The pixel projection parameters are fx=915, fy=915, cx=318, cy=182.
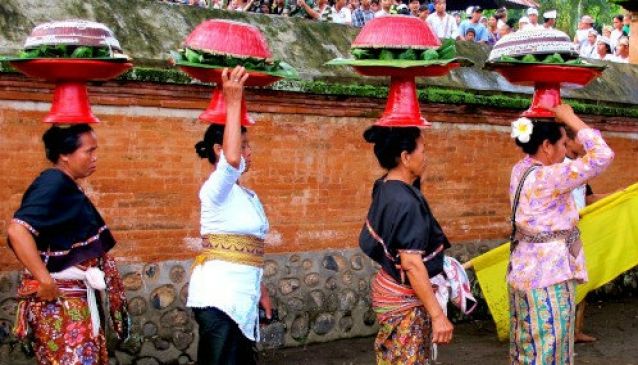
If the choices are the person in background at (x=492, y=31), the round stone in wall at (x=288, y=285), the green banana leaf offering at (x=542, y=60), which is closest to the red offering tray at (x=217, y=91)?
the green banana leaf offering at (x=542, y=60)

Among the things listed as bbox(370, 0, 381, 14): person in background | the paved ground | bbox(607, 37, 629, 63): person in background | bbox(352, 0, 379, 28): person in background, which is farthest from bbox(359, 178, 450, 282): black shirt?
bbox(607, 37, 629, 63): person in background

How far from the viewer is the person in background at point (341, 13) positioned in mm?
12211

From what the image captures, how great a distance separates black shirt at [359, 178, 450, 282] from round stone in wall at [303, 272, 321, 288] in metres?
3.26

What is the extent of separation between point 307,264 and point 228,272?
10.9ft

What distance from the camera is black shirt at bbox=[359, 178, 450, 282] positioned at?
15.1 feet

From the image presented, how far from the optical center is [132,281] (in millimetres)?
7105

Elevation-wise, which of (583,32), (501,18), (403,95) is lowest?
(403,95)

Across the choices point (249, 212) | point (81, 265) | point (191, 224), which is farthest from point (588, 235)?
point (81, 265)

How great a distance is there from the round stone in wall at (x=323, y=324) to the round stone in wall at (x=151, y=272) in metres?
1.59

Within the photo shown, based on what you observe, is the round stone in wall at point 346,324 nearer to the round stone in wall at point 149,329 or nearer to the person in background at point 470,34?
the round stone in wall at point 149,329

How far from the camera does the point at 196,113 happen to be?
24.2 feet

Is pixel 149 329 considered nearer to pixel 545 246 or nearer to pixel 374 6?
pixel 545 246

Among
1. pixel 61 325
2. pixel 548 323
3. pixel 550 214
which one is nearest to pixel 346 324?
pixel 548 323

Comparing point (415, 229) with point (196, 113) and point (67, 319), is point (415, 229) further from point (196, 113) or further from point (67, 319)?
point (196, 113)
